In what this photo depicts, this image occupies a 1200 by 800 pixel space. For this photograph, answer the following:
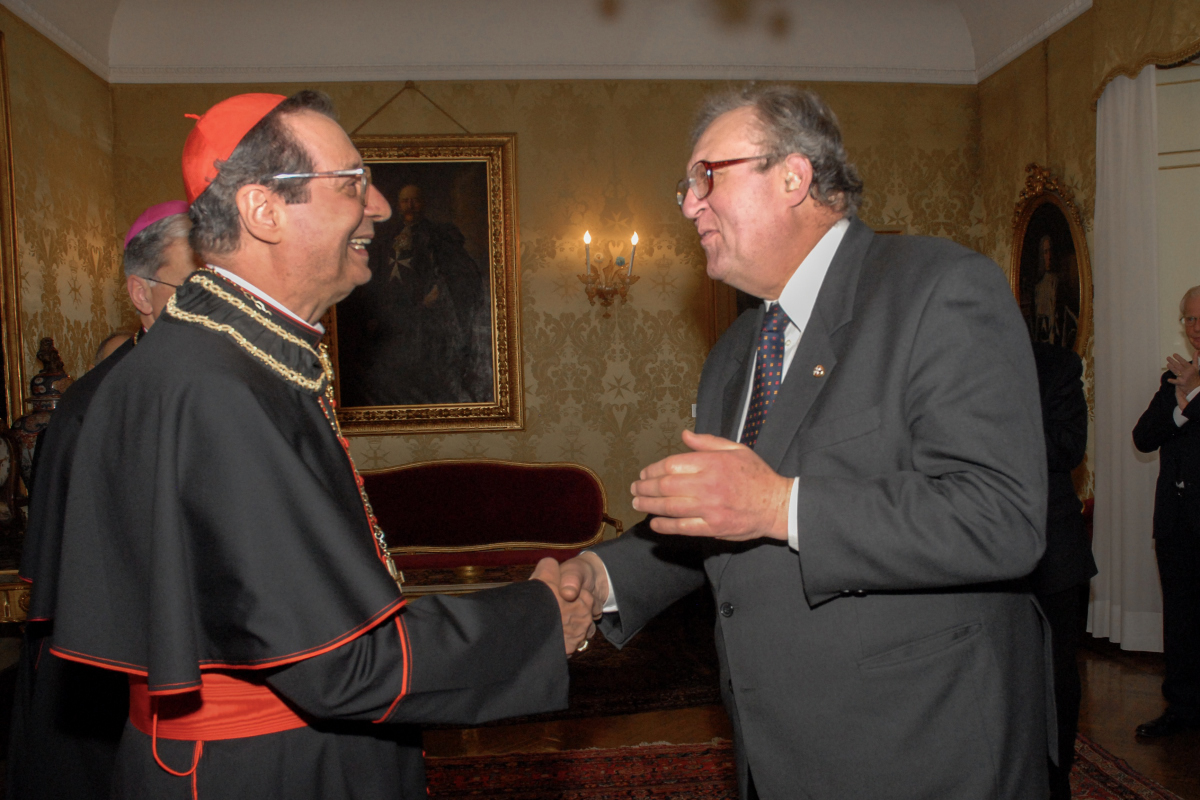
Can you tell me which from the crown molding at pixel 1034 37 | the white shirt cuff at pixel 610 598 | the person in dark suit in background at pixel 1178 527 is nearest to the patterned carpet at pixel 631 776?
the person in dark suit in background at pixel 1178 527

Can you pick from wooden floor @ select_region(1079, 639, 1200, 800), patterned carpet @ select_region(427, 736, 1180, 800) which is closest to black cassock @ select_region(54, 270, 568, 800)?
patterned carpet @ select_region(427, 736, 1180, 800)

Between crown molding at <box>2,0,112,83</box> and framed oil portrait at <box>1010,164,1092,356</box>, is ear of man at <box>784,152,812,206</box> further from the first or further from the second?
crown molding at <box>2,0,112,83</box>

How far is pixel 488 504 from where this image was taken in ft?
22.1

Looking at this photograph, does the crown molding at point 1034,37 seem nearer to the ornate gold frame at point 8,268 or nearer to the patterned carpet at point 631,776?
the patterned carpet at point 631,776

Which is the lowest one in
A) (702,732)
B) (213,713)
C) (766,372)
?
(702,732)

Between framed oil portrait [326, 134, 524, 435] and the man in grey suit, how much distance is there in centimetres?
522

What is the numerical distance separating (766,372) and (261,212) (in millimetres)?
1057

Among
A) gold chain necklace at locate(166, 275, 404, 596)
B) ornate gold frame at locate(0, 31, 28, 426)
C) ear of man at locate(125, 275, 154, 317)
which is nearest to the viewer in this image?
gold chain necklace at locate(166, 275, 404, 596)

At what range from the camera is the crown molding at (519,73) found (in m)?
6.60

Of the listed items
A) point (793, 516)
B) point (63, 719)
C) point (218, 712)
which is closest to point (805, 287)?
point (793, 516)

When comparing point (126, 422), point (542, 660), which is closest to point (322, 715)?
point (542, 660)

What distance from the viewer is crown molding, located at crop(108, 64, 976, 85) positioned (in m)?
6.60

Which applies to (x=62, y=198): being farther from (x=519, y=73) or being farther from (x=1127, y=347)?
(x=1127, y=347)

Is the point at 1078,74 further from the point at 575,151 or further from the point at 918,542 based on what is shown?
the point at 918,542
